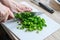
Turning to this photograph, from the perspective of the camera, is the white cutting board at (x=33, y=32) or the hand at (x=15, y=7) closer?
the white cutting board at (x=33, y=32)

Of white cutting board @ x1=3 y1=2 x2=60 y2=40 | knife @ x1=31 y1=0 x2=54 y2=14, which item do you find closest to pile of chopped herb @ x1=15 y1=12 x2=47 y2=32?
white cutting board @ x1=3 y1=2 x2=60 y2=40

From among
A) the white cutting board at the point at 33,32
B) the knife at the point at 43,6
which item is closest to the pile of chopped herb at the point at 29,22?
the white cutting board at the point at 33,32

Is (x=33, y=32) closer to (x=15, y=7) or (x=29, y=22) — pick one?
(x=29, y=22)

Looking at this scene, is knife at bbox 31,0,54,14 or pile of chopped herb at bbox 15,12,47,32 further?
knife at bbox 31,0,54,14

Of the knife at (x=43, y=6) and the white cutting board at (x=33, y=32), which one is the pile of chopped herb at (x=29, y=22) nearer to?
the white cutting board at (x=33, y=32)

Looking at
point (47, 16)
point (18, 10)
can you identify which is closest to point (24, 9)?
point (18, 10)

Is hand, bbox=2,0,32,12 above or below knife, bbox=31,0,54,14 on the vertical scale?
below

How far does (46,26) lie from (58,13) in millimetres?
196

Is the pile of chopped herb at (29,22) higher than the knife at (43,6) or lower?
lower

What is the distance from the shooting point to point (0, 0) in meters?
0.70

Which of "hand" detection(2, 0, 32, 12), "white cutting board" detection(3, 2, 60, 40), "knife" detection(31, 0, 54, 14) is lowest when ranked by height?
"white cutting board" detection(3, 2, 60, 40)

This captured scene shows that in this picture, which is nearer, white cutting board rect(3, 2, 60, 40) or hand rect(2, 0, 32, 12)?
white cutting board rect(3, 2, 60, 40)

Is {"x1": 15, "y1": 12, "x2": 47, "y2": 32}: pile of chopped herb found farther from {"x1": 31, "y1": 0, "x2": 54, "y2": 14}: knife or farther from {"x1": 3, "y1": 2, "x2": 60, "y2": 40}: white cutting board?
{"x1": 31, "y1": 0, "x2": 54, "y2": 14}: knife

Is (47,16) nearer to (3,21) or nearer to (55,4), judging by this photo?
(55,4)
